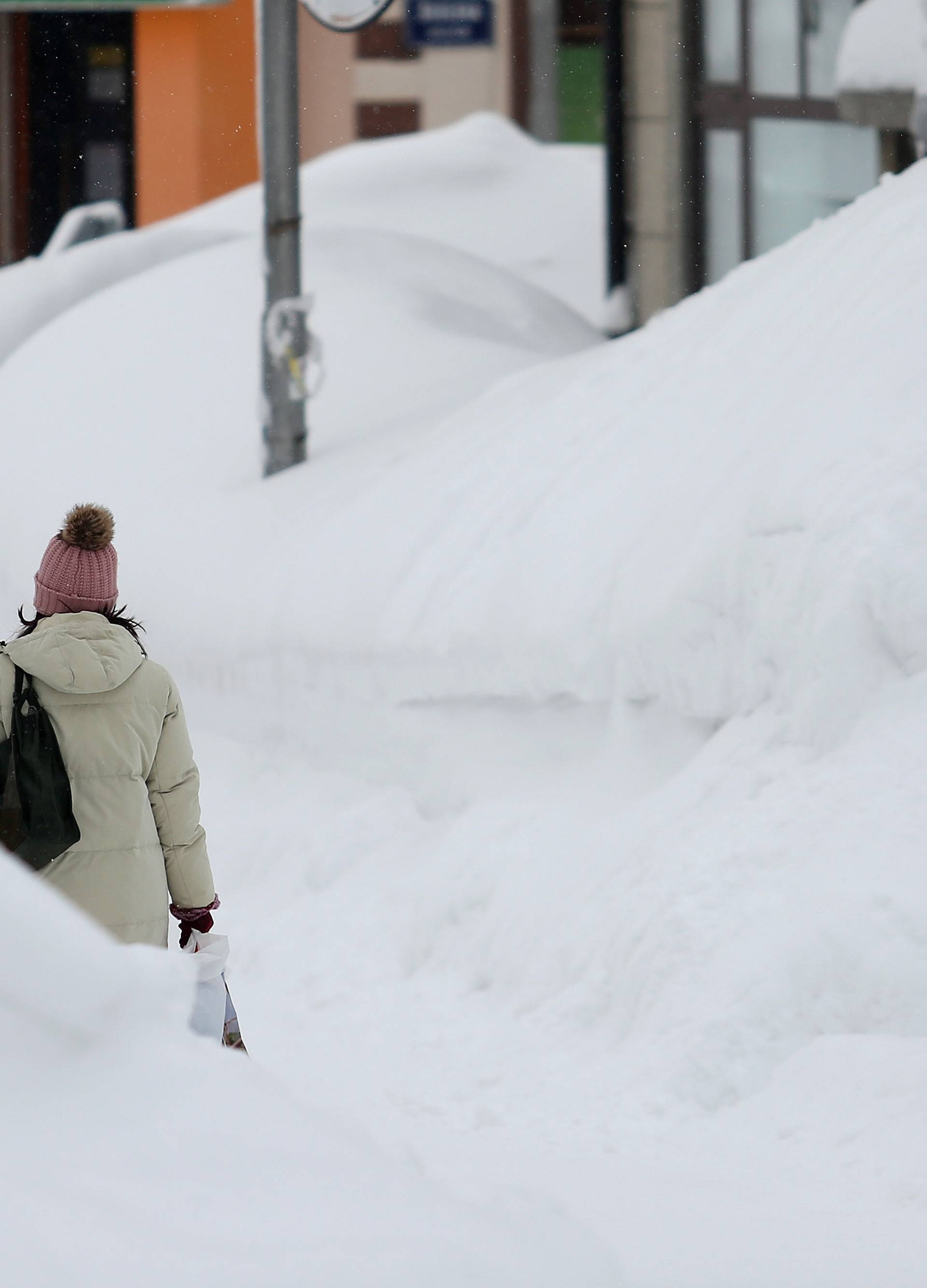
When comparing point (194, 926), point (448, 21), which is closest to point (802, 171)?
point (448, 21)

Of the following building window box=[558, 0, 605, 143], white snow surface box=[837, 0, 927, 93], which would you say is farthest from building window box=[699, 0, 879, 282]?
building window box=[558, 0, 605, 143]

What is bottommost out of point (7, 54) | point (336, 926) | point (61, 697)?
point (336, 926)

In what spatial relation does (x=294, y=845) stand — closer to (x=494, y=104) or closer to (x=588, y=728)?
(x=588, y=728)

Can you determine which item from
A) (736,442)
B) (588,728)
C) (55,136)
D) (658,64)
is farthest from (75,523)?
(55,136)

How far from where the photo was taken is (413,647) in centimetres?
502

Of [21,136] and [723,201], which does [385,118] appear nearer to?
[21,136]

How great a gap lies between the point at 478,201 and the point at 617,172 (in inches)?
173

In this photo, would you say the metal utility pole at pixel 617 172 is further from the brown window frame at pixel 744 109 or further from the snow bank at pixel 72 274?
the snow bank at pixel 72 274

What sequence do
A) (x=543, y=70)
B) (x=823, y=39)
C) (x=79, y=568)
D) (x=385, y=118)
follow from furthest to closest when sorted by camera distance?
1. (x=543, y=70)
2. (x=385, y=118)
3. (x=823, y=39)
4. (x=79, y=568)

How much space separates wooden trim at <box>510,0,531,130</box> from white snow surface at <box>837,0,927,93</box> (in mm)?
12358

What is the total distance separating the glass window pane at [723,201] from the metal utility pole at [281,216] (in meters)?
4.09

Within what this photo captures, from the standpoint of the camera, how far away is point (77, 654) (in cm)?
291

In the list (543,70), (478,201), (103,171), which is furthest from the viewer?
(103,171)

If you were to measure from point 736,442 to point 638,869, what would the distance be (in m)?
1.35
